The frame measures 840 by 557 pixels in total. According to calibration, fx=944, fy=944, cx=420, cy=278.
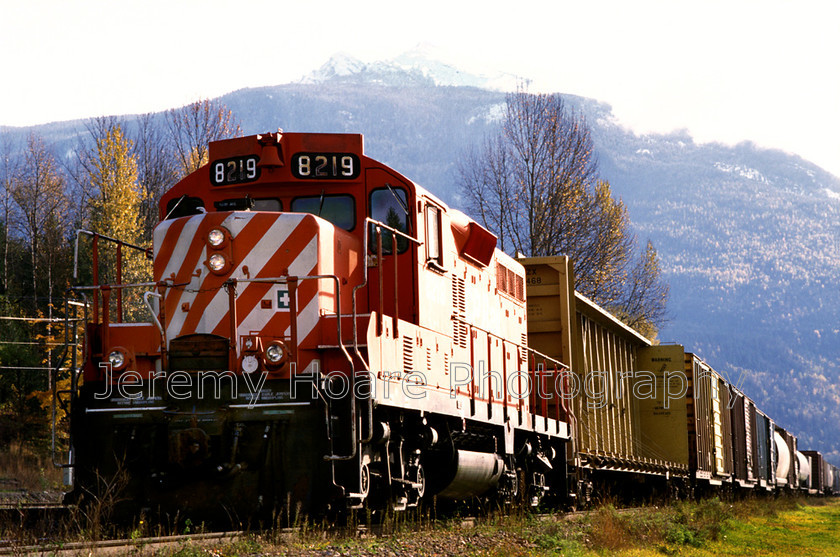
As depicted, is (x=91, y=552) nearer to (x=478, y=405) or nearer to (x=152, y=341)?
(x=152, y=341)

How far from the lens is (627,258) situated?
A: 36312 millimetres

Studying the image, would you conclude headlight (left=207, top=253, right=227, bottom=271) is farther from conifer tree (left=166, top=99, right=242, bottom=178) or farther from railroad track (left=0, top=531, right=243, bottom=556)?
conifer tree (left=166, top=99, right=242, bottom=178)

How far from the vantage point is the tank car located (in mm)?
8023

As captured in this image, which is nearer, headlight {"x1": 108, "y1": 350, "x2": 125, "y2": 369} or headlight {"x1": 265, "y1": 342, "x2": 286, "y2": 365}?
headlight {"x1": 265, "y1": 342, "x2": 286, "y2": 365}

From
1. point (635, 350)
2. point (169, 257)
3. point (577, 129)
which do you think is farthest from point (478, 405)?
point (577, 129)

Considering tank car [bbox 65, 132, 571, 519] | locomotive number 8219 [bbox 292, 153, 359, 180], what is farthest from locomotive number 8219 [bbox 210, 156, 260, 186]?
locomotive number 8219 [bbox 292, 153, 359, 180]

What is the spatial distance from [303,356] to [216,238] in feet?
4.56

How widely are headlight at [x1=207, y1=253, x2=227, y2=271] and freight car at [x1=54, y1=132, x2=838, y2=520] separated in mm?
16

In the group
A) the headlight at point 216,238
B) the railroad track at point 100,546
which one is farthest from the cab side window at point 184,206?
the railroad track at point 100,546

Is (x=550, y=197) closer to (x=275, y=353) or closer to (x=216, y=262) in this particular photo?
(x=216, y=262)

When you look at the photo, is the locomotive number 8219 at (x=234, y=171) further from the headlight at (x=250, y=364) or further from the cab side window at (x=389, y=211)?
the headlight at (x=250, y=364)

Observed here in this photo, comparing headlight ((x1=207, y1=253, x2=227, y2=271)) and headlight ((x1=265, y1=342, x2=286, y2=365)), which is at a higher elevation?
headlight ((x1=207, y1=253, x2=227, y2=271))

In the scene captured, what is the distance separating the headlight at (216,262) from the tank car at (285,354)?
0.02 metres

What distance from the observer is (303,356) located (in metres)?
8.48
